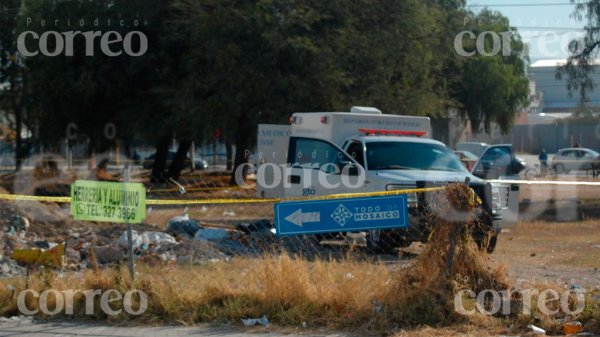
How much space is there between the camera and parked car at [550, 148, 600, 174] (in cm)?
4553

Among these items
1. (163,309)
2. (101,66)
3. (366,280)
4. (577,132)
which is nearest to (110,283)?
(163,309)

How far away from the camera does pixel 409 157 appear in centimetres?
1508

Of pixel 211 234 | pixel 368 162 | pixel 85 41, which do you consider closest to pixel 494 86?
pixel 85 41

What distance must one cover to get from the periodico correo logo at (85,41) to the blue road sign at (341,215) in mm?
23064

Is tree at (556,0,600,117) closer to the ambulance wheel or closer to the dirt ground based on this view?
the dirt ground

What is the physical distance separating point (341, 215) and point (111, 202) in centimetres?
247

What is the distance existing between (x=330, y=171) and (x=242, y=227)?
1852mm

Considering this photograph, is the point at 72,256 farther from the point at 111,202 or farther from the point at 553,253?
the point at 553,253

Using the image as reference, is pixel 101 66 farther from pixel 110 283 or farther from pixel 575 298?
pixel 575 298

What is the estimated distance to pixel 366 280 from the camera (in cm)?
895

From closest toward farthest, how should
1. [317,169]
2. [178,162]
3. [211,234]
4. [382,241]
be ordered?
[382,241] → [211,234] → [317,169] → [178,162]

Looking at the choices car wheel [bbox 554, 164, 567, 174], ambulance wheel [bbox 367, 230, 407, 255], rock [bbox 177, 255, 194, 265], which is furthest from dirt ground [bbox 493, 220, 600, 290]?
car wheel [bbox 554, 164, 567, 174]

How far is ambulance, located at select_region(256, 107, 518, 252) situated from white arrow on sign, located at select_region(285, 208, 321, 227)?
3.75 metres

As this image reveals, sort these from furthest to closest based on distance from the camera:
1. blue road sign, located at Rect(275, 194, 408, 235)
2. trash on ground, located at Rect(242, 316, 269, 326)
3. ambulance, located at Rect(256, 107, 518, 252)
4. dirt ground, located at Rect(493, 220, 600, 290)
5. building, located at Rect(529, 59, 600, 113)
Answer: building, located at Rect(529, 59, 600, 113) → ambulance, located at Rect(256, 107, 518, 252) → dirt ground, located at Rect(493, 220, 600, 290) → blue road sign, located at Rect(275, 194, 408, 235) → trash on ground, located at Rect(242, 316, 269, 326)
